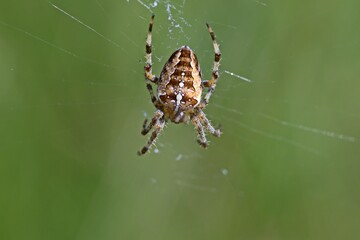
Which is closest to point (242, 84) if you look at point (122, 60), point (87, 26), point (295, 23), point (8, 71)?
point (295, 23)

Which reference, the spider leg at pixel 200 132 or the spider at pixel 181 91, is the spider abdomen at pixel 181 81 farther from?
the spider leg at pixel 200 132

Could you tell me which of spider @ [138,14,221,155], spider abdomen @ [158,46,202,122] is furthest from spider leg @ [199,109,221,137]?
spider abdomen @ [158,46,202,122]

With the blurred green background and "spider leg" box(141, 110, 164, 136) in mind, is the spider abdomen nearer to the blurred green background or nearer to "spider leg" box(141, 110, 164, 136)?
"spider leg" box(141, 110, 164, 136)

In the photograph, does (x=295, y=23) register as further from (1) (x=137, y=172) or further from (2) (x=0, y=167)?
(2) (x=0, y=167)

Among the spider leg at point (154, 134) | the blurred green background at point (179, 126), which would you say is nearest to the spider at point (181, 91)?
the spider leg at point (154, 134)

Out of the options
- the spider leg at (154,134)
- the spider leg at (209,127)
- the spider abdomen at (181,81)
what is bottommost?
the spider leg at (154,134)

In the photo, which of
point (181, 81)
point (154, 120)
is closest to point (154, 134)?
point (154, 120)
